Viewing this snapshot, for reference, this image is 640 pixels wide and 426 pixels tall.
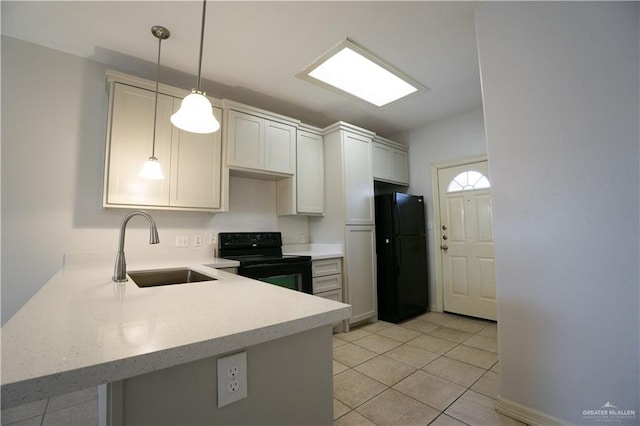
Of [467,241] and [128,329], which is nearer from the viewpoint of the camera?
[128,329]

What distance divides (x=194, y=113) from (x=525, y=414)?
2441 mm

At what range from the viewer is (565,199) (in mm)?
1496

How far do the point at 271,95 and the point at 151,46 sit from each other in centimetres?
115

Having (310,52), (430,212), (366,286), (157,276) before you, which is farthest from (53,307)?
(430,212)

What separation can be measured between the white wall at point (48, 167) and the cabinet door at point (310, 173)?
1.60 meters

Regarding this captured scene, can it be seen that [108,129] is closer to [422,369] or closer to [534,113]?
[534,113]

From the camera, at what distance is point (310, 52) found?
2.29 metres

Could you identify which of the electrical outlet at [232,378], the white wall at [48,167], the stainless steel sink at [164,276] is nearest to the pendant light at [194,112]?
the stainless steel sink at [164,276]

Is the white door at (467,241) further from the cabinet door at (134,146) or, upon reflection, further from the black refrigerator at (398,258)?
the cabinet door at (134,146)

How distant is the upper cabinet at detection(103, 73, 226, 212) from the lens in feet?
7.06

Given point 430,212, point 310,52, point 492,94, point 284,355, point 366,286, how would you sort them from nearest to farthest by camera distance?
point 284,355, point 492,94, point 310,52, point 366,286, point 430,212

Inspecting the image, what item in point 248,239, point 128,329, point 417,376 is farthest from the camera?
point 248,239

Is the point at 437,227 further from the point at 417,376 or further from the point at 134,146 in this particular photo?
the point at 134,146

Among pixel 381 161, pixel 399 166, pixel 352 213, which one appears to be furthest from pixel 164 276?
pixel 399 166
